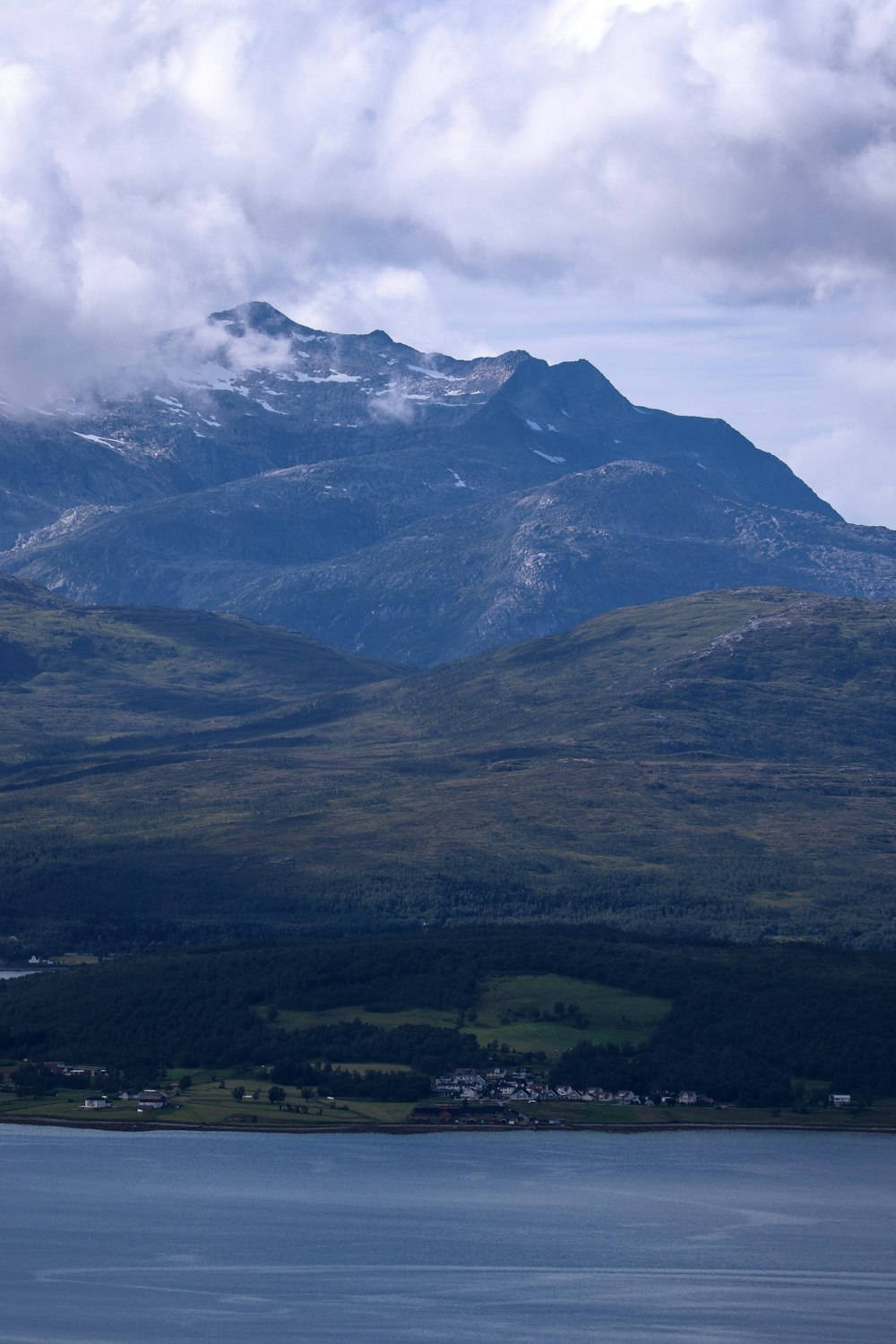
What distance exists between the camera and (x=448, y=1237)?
14750 centimetres

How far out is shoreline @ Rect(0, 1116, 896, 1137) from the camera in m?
186

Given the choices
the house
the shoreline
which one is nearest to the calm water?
the shoreline

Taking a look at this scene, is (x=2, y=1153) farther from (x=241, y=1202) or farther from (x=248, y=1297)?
(x=248, y=1297)

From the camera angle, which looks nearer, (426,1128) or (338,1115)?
(426,1128)

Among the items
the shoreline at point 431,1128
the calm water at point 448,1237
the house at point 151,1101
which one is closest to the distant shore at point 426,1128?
the shoreline at point 431,1128

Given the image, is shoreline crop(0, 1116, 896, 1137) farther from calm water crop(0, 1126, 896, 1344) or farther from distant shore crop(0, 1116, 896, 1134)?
calm water crop(0, 1126, 896, 1344)

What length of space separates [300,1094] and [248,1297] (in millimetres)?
67018

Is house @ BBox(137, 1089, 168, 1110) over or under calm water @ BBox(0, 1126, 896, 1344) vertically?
over

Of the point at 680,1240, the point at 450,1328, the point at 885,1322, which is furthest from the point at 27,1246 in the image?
the point at 885,1322

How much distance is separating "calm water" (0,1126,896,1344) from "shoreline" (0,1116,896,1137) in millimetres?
1411

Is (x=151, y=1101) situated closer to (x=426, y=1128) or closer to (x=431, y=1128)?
(x=426, y=1128)

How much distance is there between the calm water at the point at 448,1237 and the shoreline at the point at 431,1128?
1411 mm

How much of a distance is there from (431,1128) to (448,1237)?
41.8 metres

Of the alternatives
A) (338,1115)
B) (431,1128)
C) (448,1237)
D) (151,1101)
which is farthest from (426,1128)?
(448,1237)
